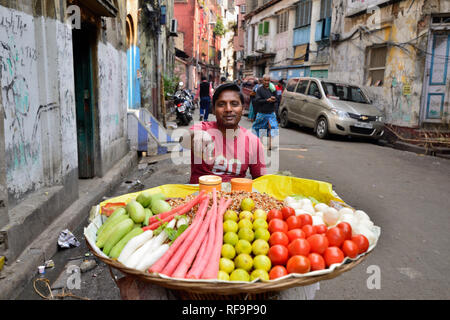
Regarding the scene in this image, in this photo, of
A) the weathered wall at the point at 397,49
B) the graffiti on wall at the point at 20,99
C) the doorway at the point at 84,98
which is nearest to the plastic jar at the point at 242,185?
the graffiti on wall at the point at 20,99

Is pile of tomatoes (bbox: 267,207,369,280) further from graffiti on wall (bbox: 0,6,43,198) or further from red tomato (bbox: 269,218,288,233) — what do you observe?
graffiti on wall (bbox: 0,6,43,198)

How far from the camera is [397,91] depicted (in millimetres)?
12781

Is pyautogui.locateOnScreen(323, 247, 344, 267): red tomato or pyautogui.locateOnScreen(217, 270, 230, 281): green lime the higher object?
pyautogui.locateOnScreen(323, 247, 344, 267): red tomato

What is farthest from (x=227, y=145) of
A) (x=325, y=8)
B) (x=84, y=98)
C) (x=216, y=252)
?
(x=325, y=8)

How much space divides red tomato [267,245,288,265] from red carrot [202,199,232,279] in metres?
0.25

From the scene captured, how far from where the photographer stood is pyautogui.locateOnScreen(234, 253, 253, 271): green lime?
1712 millimetres

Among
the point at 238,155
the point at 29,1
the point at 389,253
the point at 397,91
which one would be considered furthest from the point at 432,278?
the point at 397,91

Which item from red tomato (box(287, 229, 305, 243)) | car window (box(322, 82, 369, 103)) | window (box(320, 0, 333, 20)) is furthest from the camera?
window (box(320, 0, 333, 20))

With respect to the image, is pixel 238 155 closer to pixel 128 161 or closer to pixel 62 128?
pixel 62 128

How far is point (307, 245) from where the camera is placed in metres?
1.74

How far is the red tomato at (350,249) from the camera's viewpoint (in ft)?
5.74

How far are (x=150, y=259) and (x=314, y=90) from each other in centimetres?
1208

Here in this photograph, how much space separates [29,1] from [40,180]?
1.87m

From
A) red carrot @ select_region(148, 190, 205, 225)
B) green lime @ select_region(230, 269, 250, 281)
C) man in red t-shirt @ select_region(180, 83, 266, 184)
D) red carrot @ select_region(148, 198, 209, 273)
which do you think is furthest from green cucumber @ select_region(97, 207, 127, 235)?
man in red t-shirt @ select_region(180, 83, 266, 184)
